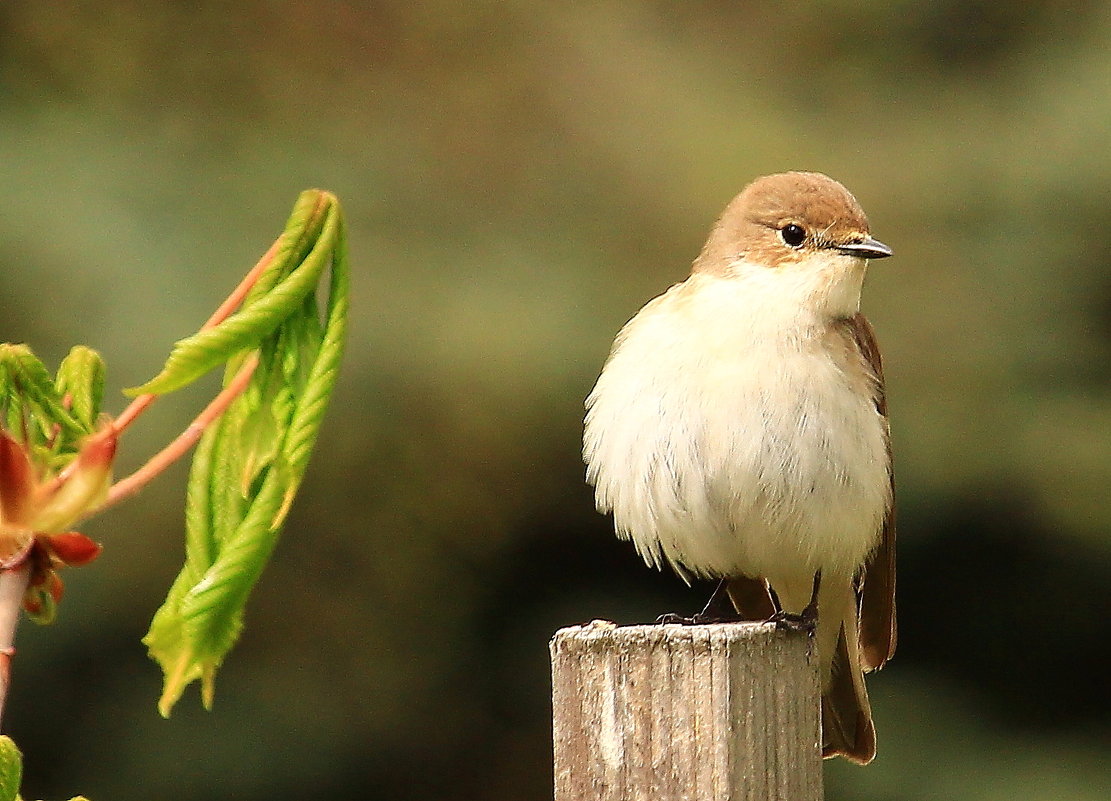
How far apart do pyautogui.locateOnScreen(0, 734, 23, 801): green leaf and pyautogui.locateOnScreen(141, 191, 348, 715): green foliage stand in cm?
8

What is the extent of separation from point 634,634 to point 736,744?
0.18m

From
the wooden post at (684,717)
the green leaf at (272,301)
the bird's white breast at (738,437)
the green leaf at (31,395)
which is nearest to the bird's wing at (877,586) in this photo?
the bird's white breast at (738,437)

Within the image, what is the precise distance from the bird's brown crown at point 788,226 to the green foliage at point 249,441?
95.9 inches

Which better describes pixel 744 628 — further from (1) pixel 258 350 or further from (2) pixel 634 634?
(1) pixel 258 350

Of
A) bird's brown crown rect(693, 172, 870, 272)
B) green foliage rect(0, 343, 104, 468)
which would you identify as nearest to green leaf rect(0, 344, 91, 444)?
green foliage rect(0, 343, 104, 468)

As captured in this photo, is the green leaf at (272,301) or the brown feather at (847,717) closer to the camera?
the green leaf at (272,301)

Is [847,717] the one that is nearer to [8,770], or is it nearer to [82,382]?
[82,382]

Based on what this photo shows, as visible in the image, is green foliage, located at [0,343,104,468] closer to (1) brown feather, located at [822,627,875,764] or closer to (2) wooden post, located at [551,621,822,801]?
(2) wooden post, located at [551,621,822,801]

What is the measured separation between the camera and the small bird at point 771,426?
2.77 meters

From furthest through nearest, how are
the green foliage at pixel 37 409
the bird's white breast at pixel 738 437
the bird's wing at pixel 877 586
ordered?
the bird's wing at pixel 877 586, the bird's white breast at pixel 738 437, the green foliage at pixel 37 409

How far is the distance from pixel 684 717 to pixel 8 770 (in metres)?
0.85

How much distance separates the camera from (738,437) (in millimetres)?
2750

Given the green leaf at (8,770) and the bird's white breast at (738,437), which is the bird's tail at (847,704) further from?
the green leaf at (8,770)

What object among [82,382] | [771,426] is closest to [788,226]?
[771,426]
